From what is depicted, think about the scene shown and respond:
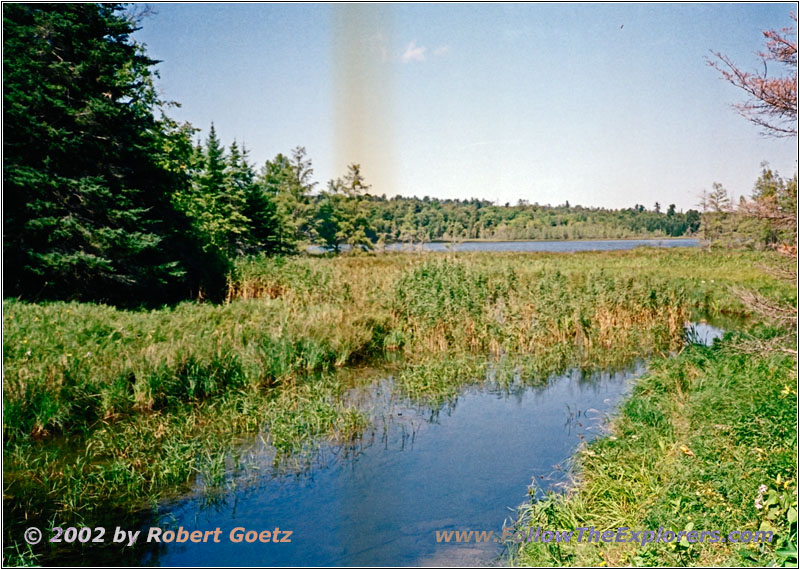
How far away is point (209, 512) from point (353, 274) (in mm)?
12843

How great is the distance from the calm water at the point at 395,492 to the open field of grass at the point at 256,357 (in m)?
0.56

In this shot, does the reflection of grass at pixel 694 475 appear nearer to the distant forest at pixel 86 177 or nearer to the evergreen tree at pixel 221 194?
the distant forest at pixel 86 177

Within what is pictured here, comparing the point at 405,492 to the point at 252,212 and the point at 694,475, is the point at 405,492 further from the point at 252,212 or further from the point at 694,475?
the point at 252,212

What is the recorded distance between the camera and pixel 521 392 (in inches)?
412

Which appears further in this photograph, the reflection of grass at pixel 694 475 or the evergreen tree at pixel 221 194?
the evergreen tree at pixel 221 194

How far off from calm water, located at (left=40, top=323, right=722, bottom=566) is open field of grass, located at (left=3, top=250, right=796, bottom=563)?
1.85ft

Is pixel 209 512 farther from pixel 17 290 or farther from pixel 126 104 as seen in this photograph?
pixel 126 104

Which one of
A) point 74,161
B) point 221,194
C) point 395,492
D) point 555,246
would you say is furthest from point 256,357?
point 555,246

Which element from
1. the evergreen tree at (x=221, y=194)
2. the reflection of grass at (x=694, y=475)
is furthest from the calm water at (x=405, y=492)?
the evergreen tree at (x=221, y=194)

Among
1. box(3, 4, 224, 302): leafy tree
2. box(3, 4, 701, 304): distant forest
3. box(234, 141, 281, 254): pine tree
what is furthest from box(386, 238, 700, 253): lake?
box(3, 4, 224, 302): leafy tree

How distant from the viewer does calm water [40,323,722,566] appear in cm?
535

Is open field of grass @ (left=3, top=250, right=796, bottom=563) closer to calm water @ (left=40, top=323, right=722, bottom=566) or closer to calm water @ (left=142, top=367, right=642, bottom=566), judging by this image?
calm water @ (left=40, top=323, right=722, bottom=566)

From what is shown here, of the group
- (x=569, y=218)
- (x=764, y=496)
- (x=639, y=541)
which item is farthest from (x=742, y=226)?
(x=569, y=218)

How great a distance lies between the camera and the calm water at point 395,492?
211 inches
